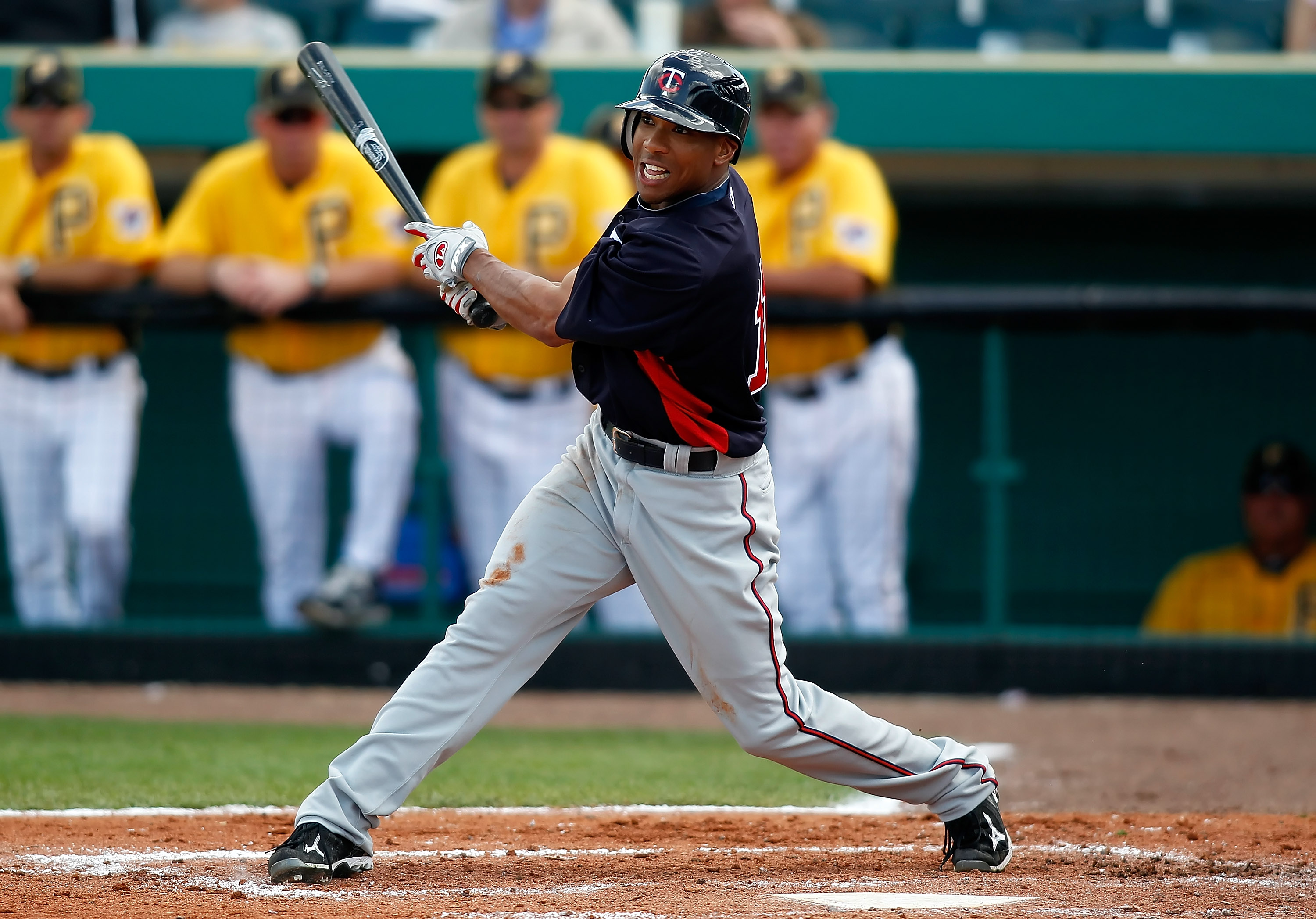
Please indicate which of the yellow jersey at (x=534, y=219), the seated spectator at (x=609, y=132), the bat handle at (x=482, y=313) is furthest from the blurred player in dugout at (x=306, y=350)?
the bat handle at (x=482, y=313)

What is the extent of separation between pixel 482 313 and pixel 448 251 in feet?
0.51

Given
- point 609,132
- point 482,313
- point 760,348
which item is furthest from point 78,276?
point 760,348

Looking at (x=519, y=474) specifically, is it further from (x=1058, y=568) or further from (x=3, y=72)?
(x=3, y=72)

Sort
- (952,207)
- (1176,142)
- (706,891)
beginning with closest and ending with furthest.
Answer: (706,891)
(1176,142)
(952,207)

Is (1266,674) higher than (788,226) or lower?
lower

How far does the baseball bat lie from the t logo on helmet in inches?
26.8

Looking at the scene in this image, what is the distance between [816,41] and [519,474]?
107 inches

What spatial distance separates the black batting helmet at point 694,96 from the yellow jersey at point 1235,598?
→ 3.59m

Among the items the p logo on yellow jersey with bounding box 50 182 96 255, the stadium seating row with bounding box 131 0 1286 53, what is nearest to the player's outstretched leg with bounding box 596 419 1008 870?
the p logo on yellow jersey with bounding box 50 182 96 255

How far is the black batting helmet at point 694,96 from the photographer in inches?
120

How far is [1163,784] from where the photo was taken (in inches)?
178

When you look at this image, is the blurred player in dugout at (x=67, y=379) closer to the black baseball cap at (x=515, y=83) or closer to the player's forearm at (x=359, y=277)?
the player's forearm at (x=359, y=277)

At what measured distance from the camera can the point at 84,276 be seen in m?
5.96

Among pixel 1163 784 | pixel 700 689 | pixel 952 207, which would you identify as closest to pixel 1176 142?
pixel 952 207
